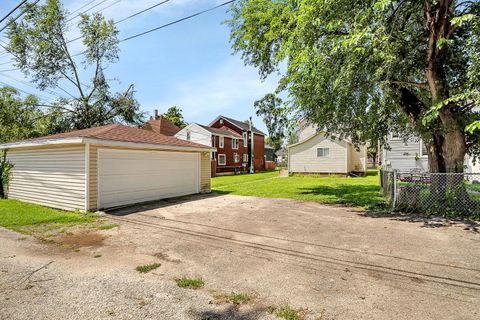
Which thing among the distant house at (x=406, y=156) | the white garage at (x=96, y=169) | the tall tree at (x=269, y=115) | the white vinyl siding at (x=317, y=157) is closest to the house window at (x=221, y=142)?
the white vinyl siding at (x=317, y=157)

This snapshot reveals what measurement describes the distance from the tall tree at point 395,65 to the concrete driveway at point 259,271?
134 inches

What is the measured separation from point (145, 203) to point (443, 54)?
37.6ft

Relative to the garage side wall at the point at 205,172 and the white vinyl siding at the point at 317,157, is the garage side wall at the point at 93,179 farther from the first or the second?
the white vinyl siding at the point at 317,157

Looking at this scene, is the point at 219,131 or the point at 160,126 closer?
the point at 219,131

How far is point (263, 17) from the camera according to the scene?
1198 centimetres

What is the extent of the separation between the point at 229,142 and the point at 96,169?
81.6ft

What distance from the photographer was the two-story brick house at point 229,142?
1210 inches

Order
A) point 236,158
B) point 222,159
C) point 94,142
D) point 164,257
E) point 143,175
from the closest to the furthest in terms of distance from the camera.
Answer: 1. point 164,257
2. point 94,142
3. point 143,175
4. point 222,159
5. point 236,158

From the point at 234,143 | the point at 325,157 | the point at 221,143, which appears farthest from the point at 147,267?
the point at 234,143

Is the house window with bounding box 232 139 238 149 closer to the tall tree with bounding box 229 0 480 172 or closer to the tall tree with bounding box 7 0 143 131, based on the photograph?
the tall tree with bounding box 7 0 143 131

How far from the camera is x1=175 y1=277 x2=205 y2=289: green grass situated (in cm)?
370

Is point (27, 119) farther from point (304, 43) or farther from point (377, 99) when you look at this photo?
point (377, 99)

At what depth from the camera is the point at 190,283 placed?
12.4 ft

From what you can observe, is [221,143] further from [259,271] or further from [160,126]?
[259,271]
